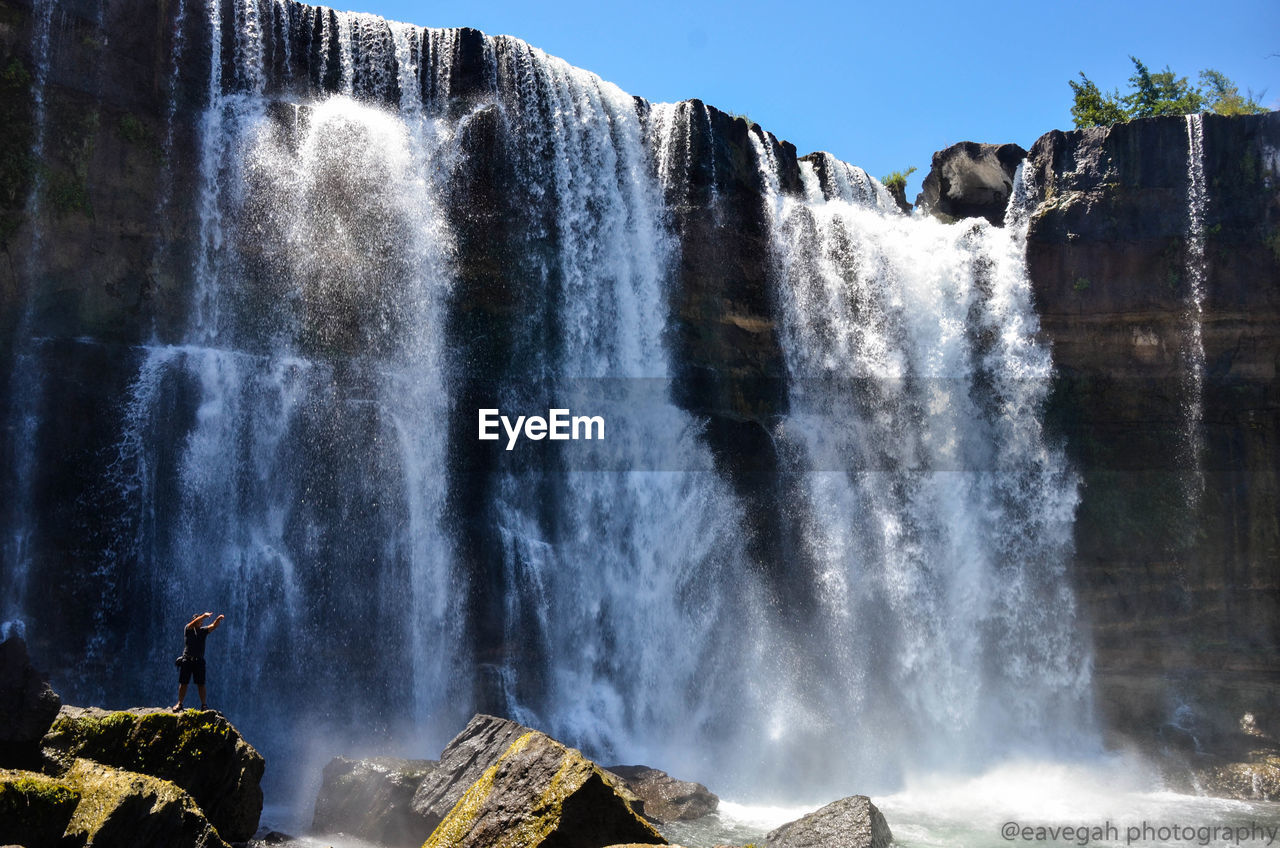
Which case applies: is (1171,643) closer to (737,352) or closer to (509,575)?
(737,352)

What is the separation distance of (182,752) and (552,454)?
1085cm

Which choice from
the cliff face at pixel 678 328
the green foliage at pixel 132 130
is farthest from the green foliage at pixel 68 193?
the green foliage at pixel 132 130

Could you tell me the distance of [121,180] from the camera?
60.0 ft

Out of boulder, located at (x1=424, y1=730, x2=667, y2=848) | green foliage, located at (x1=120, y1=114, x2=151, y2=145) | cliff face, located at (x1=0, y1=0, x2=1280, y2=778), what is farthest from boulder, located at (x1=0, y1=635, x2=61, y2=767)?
green foliage, located at (x1=120, y1=114, x2=151, y2=145)

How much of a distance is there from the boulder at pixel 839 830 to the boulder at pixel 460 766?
347 cm

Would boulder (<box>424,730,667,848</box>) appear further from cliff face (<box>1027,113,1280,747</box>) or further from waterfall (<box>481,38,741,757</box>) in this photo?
cliff face (<box>1027,113,1280,747</box>)

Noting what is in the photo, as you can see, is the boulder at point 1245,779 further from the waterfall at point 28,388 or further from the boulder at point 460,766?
the waterfall at point 28,388

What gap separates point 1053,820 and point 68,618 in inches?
632

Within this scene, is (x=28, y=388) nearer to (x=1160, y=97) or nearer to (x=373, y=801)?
(x=373, y=801)

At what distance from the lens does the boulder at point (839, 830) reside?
1207 cm

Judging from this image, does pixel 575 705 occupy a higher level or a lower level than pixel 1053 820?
higher

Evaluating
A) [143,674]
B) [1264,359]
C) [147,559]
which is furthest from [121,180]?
[1264,359]

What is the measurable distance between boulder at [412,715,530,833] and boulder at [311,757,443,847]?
172 mm

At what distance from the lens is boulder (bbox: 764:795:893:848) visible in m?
12.1
